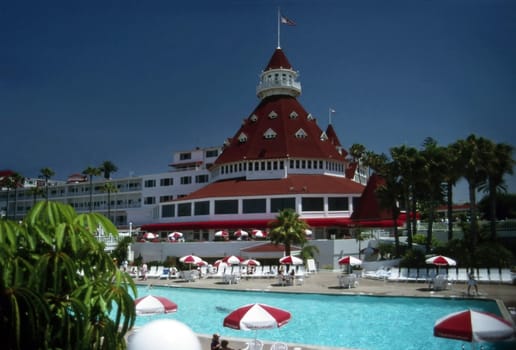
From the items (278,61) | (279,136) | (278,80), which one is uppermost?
(278,61)

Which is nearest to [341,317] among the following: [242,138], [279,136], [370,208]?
[370,208]

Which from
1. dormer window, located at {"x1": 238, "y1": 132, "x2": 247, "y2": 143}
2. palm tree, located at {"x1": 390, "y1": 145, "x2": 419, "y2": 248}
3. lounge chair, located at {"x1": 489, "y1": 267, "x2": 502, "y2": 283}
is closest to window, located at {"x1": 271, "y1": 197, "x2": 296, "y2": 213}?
dormer window, located at {"x1": 238, "y1": 132, "x2": 247, "y2": 143}

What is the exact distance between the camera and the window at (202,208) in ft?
189

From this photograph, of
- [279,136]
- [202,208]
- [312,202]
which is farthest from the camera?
A: [279,136]

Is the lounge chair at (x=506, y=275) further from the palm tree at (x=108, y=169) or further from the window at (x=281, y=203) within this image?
the palm tree at (x=108, y=169)

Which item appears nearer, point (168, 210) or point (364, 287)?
point (364, 287)

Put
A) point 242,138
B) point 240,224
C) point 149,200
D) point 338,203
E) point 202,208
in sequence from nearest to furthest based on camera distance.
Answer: point 240,224 < point 338,203 < point 202,208 < point 242,138 < point 149,200

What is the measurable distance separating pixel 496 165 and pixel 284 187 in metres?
23.9

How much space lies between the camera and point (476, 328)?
9148 mm

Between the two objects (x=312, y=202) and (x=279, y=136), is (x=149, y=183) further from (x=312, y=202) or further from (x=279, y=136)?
(x=312, y=202)

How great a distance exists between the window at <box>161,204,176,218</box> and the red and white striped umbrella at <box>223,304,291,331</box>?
5120 cm

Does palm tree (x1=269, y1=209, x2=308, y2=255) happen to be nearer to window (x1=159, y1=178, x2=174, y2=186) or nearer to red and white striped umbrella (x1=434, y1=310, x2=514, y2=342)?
red and white striped umbrella (x1=434, y1=310, x2=514, y2=342)

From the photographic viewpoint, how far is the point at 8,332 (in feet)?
19.6

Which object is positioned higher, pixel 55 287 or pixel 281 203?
pixel 281 203
